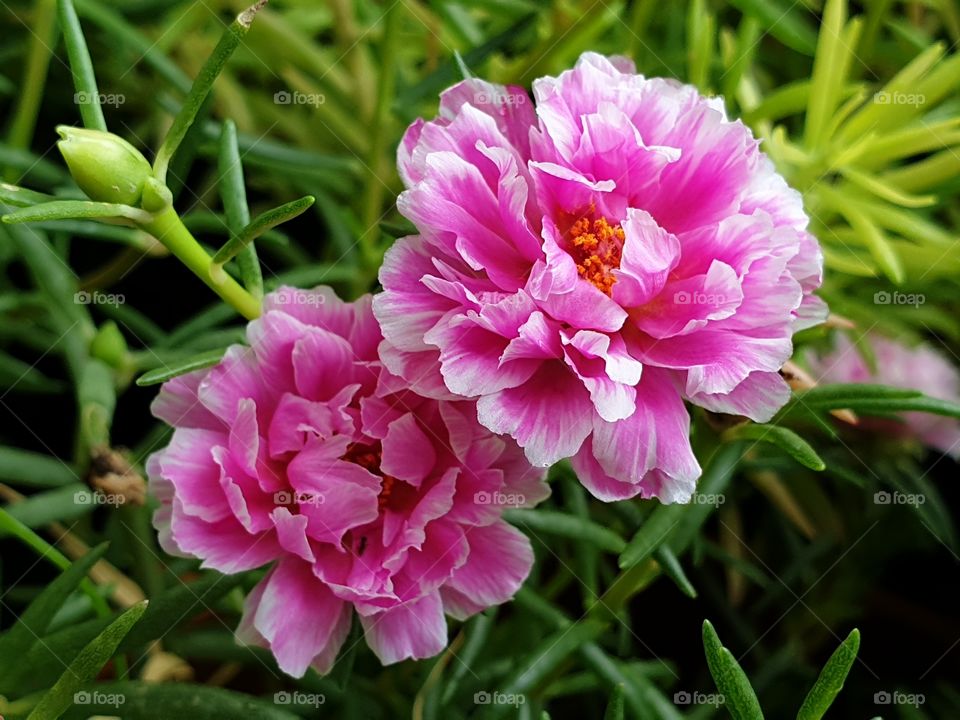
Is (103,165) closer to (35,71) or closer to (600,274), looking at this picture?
(600,274)

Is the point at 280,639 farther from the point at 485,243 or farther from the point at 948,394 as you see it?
the point at 948,394

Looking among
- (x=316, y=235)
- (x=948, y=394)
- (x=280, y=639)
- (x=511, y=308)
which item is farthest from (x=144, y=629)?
(x=948, y=394)
